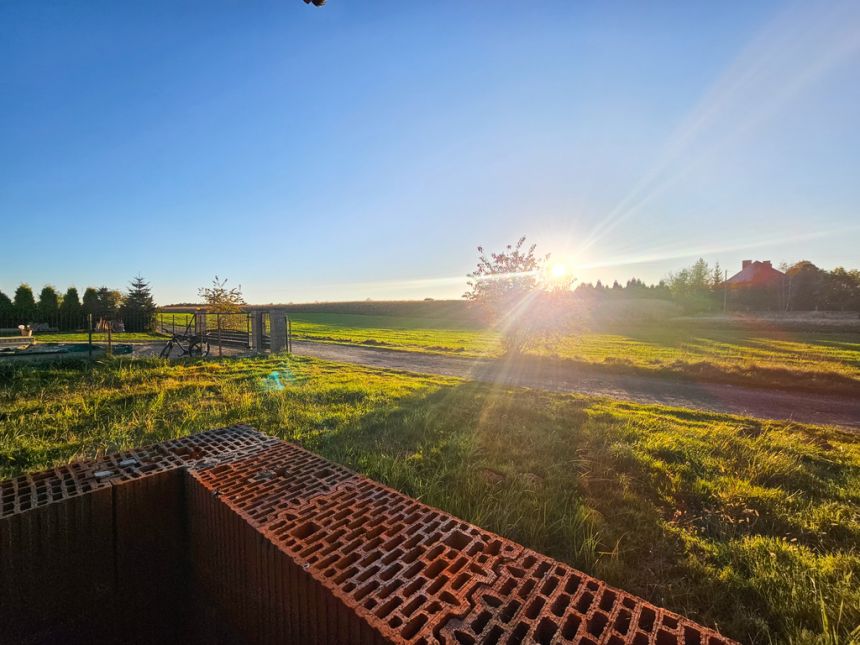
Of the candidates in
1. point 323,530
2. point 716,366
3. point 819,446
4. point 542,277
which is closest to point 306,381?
point 323,530

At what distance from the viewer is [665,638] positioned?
3.45 feet

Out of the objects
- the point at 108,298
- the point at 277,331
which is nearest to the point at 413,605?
the point at 277,331

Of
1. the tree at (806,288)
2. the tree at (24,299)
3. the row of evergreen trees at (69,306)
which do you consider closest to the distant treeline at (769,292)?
the tree at (806,288)

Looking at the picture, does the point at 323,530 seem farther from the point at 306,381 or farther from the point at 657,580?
the point at 306,381

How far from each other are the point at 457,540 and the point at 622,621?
0.61 meters

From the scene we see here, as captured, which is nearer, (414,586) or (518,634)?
(518,634)

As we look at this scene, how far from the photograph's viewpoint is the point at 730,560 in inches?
104

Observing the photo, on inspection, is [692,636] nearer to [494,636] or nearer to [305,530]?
[494,636]

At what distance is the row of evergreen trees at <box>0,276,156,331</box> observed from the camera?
83.3 feet

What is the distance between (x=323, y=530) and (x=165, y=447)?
149 centimetres

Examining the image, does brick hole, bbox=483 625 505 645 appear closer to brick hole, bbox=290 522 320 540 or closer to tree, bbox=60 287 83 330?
brick hole, bbox=290 522 320 540

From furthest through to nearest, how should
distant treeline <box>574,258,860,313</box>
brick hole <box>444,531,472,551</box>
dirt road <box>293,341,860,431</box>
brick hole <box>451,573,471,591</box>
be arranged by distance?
distant treeline <box>574,258,860,313</box>, dirt road <box>293,341,860,431</box>, brick hole <box>444,531,472,551</box>, brick hole <box>451,573,471,591</box>

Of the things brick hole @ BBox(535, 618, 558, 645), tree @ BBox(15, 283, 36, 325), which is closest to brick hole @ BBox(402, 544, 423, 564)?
brick hole @ BBox(535, 618, 558, 645)

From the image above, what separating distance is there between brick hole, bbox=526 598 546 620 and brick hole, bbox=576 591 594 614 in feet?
0.35
